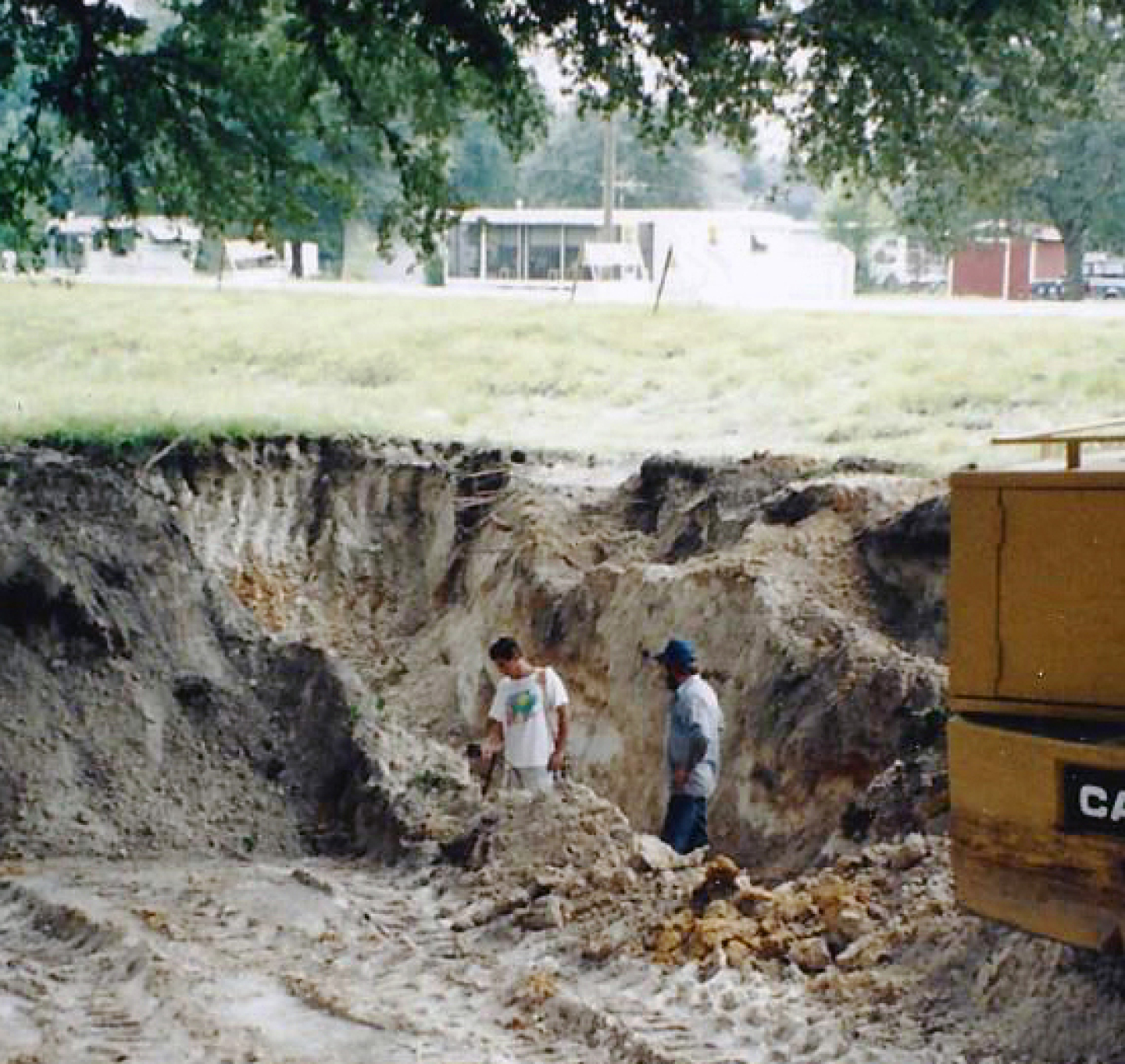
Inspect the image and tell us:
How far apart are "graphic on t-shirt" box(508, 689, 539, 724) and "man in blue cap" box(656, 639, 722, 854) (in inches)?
34.7

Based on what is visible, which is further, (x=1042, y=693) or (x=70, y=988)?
(x=70, y=988)

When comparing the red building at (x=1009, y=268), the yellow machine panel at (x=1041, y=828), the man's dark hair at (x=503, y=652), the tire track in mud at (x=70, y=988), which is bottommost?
the tire track in mud at (x=70, y=988)

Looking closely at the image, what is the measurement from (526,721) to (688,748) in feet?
3.66

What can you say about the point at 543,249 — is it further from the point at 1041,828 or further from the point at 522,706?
the point at 1041,828

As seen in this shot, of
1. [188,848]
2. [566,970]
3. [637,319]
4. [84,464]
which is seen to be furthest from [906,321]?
[566,970]

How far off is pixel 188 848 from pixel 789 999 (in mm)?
5814

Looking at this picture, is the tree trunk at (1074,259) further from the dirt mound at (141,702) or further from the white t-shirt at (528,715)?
the white t-shirt at (528,715)

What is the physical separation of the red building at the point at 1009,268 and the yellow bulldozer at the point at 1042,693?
4420 centimetres

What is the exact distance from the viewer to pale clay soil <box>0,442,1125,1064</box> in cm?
930

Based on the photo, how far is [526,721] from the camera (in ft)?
43.8

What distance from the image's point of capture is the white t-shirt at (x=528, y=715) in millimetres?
13250

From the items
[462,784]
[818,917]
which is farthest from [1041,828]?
[462,784]

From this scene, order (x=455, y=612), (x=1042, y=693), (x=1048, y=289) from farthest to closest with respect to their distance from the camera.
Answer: (x=1048, y=289) → (x=455, y=612) → (x=1042, y=693)

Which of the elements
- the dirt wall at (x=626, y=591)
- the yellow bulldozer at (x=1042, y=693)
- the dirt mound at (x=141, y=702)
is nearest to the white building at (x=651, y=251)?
the dirt wall at (x=626, y=591)
